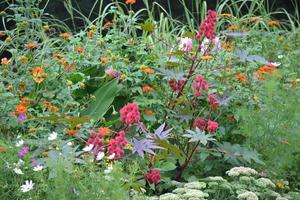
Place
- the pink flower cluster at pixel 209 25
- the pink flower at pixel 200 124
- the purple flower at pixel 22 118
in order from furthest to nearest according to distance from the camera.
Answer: the pink flower at pixel 200 124 → the pink flower cluster at pixel 209 25 → the purple flower at pixel 22 118

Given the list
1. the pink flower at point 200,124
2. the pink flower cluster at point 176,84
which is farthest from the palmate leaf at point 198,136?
the pink flower cluster at point 176,84

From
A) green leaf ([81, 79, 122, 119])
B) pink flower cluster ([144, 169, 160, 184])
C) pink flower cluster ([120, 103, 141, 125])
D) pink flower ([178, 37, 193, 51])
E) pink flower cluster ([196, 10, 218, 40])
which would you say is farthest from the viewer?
pink flower ([178, 37, 193, 51])

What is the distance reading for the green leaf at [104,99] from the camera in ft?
13.0

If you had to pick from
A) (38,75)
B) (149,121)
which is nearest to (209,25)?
(149,121)

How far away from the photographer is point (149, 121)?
386 centimetres

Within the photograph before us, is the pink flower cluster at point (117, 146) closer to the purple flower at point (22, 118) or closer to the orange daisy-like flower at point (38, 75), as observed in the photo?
the purple flower at point (22, 118)

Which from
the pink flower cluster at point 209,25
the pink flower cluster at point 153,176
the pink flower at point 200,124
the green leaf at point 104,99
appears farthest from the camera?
the green leaf at point 104,99

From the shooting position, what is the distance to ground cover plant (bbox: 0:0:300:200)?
2.87m

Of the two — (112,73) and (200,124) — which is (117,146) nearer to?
(200,124)

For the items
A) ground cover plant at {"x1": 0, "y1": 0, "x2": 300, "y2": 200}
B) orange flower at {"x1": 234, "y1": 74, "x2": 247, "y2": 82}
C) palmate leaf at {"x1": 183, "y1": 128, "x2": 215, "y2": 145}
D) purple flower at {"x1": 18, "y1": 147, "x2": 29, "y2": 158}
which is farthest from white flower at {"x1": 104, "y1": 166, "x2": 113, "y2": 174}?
orange flower at {"x1": 234, "y1": 74, "x2": 247, "y2": 82}

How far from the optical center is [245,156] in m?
3.61

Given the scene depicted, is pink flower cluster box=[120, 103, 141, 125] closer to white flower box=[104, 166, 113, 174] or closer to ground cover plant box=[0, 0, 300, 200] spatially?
ground cover plant box=[0, 0, 300, 200]

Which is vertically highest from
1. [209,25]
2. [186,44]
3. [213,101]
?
[209,25]

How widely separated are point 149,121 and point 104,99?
12.2 inches
